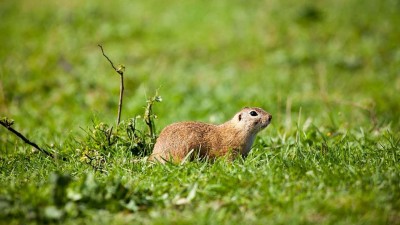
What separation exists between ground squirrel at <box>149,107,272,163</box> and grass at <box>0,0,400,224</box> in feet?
0.61

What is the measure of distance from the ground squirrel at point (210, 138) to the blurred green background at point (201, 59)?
180 cm

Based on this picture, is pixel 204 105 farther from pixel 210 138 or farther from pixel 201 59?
pixel 210 138

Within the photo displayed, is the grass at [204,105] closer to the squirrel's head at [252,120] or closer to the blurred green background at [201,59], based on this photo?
the blurred green background at [201,59]

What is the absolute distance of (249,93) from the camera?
9211mm

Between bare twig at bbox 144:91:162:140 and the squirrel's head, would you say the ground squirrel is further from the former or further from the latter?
bare twig at bbox 144:91:162:140

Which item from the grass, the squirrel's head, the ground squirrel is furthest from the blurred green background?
the ground squirrel

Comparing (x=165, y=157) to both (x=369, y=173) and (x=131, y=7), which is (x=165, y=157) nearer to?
(x=369, y=173)

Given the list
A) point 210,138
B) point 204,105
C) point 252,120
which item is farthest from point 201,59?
point 210,138

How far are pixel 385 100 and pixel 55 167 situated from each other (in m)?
6.07

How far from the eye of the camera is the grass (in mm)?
3623

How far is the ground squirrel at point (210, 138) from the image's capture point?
184 inches

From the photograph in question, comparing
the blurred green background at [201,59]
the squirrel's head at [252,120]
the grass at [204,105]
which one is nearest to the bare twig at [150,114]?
the grass at [204,105]

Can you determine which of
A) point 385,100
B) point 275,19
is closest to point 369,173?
point 385,100

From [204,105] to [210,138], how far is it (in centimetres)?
373
